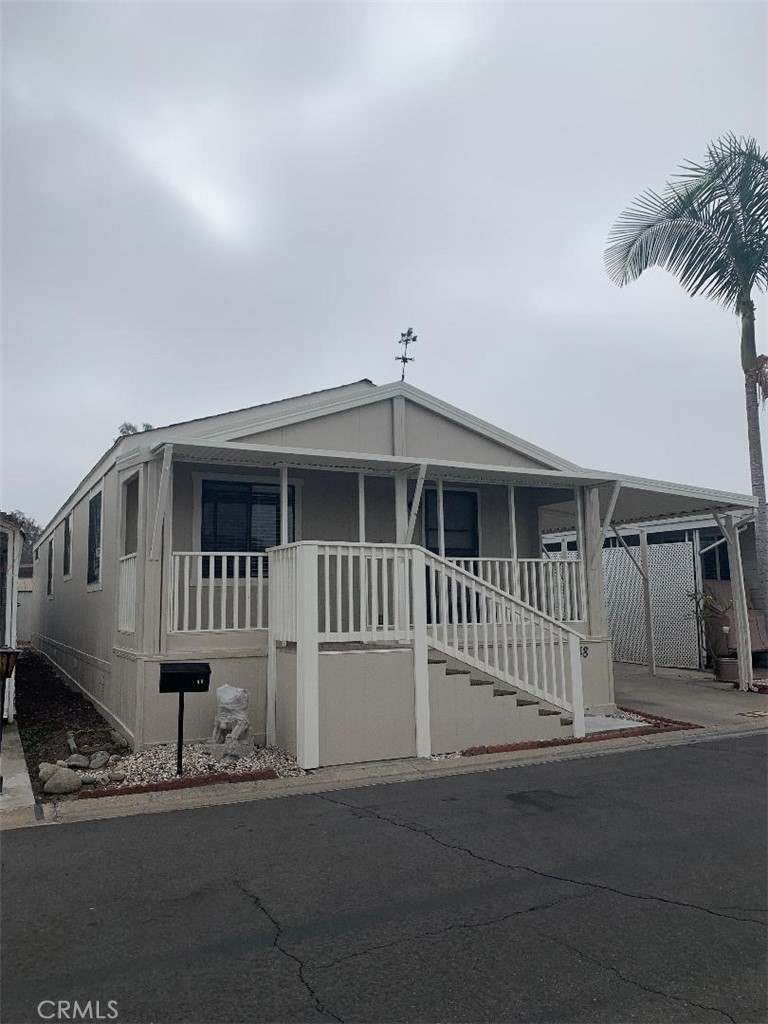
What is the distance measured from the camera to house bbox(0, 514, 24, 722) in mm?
10266

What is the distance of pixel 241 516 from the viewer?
33.2ft

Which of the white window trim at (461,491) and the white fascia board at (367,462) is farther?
the white window trim at (461,491)

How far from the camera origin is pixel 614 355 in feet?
64.8

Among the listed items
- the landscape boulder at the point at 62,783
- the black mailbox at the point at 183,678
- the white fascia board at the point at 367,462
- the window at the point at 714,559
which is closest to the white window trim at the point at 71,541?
the white fascia board at the point at 367,462

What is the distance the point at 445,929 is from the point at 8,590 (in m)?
8.92

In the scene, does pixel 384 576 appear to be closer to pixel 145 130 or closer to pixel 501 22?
pixel 145 130

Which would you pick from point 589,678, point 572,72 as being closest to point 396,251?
point 572,72

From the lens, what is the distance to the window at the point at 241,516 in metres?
9.95

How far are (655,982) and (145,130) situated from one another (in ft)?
32.2

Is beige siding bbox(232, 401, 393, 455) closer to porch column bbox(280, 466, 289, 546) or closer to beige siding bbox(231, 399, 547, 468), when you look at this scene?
beige siding bbox(231, 399, 547, 468)

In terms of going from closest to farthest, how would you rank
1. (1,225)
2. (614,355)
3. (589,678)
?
1. (1,225)
2. (589,678)
3. (614,355)

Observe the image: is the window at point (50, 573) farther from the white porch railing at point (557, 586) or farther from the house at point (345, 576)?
the white porch railing at point (557, 586)

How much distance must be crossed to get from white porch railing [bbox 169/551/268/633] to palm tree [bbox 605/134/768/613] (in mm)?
8611

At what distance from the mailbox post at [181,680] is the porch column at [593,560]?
20.8ft
